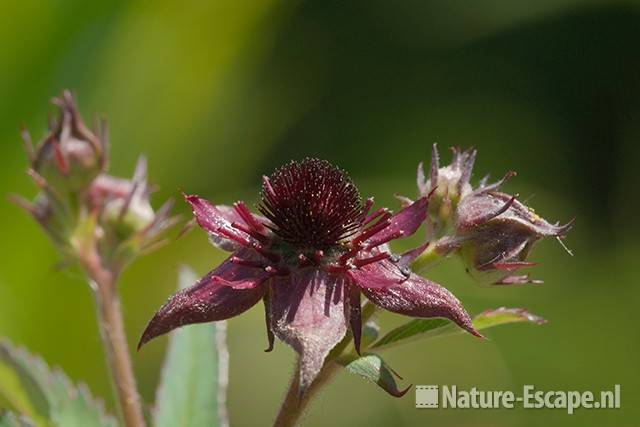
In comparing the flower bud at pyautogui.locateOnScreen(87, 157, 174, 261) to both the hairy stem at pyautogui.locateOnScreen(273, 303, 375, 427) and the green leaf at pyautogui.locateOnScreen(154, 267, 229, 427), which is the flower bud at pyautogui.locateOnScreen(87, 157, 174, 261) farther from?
the hairy stem at pyautogui.locateOnScreen(273, 303, 375, 427)

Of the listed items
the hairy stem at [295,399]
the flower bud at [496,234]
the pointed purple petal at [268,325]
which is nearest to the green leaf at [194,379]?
the hairy stem at [295,399]

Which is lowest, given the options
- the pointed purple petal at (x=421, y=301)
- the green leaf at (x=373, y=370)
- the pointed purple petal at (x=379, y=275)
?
the green leaf at (x=373, y=370)

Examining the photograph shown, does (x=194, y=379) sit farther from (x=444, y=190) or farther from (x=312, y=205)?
(x=444, y=190)

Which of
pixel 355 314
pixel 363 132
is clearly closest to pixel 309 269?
pixel 355 314

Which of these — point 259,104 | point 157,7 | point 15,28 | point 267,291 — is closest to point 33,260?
point 15,28

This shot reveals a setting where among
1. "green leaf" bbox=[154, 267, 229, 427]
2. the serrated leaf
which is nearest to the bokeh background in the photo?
"green leaf" bbox=[154, 267, 229, 427]

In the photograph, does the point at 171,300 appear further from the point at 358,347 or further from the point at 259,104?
the point at 259,104

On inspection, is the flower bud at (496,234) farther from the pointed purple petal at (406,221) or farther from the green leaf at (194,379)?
the green leaf at (194,379)
